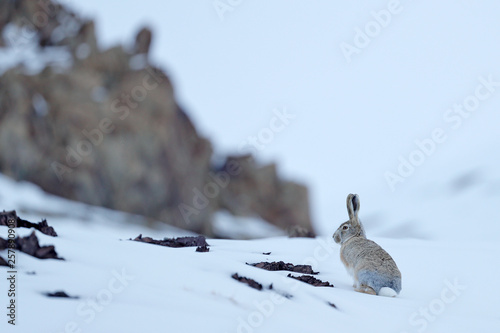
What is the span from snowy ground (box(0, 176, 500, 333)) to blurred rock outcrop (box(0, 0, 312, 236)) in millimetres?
27187

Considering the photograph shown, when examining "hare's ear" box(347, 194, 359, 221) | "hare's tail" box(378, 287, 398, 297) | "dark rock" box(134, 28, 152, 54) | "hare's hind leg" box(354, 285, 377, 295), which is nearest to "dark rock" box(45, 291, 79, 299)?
"hare's hind leg" box(354, 285, 377, 295)

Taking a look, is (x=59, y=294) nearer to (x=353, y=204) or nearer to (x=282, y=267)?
(x=282, y=267)

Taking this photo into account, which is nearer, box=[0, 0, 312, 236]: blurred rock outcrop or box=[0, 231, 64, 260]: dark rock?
box=[0, 231, 64, 260]: dark rock

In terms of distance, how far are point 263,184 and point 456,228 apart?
639 inches

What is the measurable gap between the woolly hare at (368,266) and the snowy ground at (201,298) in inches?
6.7

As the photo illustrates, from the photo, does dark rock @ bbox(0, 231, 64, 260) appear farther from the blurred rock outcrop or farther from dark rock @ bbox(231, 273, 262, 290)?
the blurred rock outcrop

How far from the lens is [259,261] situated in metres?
5.71

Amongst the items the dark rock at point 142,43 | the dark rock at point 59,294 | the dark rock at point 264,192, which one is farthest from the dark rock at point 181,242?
the dark rock at point 264,192

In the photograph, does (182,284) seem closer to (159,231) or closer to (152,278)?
(152,278)

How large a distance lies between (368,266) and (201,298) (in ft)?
8.10

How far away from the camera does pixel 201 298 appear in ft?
12.0

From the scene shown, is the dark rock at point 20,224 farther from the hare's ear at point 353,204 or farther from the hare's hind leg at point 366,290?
the hare's ear at point 353,204

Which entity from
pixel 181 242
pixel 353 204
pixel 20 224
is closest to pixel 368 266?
pixel 353 204

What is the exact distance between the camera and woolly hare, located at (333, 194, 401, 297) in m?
5.39
